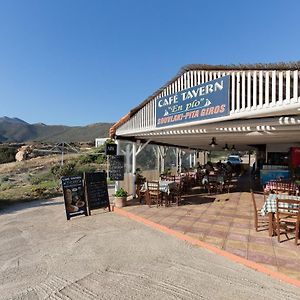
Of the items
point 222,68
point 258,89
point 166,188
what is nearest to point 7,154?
point 166,188

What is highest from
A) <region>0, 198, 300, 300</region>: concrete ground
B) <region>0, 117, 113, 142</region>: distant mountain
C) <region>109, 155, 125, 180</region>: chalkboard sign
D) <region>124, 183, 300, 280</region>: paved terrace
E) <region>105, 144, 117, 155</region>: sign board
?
<region>0, 117, 113, 142</region>: distant mountain

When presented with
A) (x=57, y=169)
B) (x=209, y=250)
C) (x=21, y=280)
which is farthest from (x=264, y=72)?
(x=57, y=169)

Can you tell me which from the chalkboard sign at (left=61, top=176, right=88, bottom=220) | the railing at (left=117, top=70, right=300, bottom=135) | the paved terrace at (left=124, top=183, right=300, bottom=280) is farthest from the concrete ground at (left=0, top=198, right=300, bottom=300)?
the railing at (left=117, top=70, right=300, bottom=135)

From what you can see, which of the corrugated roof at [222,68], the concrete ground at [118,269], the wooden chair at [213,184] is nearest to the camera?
the concrete ground at [118,269]

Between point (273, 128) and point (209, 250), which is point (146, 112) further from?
point (209, 250)

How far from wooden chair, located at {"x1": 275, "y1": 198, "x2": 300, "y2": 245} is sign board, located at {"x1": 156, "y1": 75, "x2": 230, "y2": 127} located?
2039mm

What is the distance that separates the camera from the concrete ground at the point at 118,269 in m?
3.77

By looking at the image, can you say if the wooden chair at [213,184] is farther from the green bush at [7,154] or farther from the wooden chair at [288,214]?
the green bush at [7,154]

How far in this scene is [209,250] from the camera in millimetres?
5223

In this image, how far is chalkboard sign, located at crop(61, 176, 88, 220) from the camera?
Answer: 27.2 feet

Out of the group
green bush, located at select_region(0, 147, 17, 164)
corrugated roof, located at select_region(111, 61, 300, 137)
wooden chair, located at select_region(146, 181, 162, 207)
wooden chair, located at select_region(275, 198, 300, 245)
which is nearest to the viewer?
corrugated roof, located at select_region(111, 61, 300, 137)

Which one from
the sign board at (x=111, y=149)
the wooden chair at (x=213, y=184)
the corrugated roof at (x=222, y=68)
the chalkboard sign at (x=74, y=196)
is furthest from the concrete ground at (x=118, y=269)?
the wooden chair at (x=213, y=184)

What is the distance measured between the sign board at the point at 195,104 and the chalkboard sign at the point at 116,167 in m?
2.44

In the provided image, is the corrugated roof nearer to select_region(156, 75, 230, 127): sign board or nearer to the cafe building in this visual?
the cafe building
